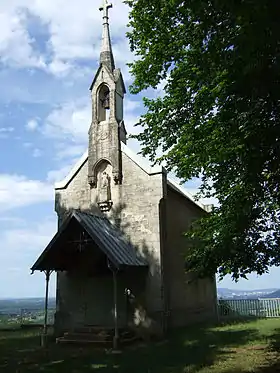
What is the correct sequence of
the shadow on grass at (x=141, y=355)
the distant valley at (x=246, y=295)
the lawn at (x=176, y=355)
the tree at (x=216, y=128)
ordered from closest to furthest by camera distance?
the tree at (x=216, y=128)
the lawn at (x=176, y=355)
the shadow on grass at (x=141, y=355)
the distant valley at (x=246, y=295)

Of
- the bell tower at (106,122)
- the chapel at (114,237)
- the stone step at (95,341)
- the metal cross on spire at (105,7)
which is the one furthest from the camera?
the metal cross on spire at (105,7)

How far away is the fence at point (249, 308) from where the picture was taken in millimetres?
22156

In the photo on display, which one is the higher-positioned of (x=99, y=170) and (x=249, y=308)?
(x=99, y=170)

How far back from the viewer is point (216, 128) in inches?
438

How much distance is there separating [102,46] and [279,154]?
14623 millimetres

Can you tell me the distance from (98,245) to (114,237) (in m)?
1.90

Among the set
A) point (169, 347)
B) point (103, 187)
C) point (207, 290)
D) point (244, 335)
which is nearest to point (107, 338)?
point (169, 347)

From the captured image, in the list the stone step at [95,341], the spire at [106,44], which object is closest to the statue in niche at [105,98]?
the spire at [106,44]

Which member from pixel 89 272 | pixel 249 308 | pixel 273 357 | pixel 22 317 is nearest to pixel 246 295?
pixel 249 308

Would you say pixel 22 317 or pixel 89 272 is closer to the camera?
pixel 89 272

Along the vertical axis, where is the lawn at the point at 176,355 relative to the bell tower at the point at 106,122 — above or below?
below

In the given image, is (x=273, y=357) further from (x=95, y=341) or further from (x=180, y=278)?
(x=180, y=278)

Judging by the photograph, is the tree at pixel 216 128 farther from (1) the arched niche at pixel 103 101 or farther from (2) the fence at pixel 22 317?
(2) the fence at pixel 22 317

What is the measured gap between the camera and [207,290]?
858 inches
